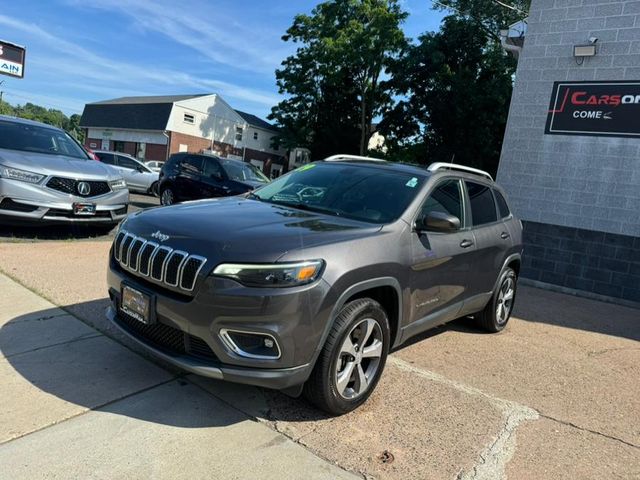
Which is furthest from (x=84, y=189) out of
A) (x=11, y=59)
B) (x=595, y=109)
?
(x=11, y=59)

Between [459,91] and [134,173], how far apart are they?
16.3 metres

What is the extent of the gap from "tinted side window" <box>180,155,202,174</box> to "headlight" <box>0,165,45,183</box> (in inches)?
212

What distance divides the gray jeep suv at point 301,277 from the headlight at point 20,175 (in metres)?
3.95

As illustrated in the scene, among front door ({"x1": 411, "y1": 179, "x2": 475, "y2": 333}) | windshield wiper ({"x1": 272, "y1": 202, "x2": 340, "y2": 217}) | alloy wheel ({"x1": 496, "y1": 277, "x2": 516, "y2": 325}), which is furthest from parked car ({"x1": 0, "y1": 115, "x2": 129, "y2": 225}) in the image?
alloy wheel ({"x1": 496, "y1": 277, "x2": 516, "y2": 325})

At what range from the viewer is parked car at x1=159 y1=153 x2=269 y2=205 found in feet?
37.3

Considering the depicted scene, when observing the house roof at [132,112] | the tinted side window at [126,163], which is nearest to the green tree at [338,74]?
the house roof at [132,112]

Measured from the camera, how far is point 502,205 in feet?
18.9

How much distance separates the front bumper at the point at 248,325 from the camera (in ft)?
9.20

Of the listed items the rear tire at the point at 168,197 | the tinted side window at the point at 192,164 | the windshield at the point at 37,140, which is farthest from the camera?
the rear tire at the point at 168,197

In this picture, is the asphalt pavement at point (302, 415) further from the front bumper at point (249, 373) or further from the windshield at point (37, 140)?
the windshield at point (37, 140)

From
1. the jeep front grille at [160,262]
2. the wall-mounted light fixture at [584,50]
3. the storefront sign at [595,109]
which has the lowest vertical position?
the jeep front grille at [160,262]

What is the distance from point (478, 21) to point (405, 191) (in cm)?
2798

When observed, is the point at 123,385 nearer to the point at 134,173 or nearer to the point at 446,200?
the point at 446,200

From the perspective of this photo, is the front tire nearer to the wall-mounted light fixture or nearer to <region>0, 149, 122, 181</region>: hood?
<region>0, 149, 122, 181</region>: hood
